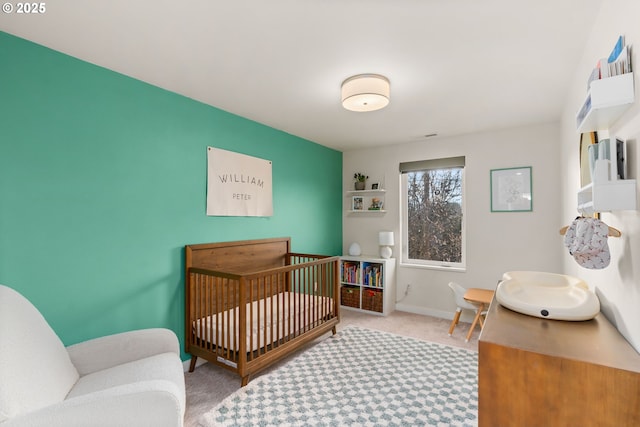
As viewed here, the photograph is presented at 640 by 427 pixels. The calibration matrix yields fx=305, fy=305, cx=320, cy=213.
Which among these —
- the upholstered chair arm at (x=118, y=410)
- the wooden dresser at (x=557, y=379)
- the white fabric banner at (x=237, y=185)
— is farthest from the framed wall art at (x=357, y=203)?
the upholstered chair arm at (x=118, y=410)

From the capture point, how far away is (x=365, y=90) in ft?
6.95

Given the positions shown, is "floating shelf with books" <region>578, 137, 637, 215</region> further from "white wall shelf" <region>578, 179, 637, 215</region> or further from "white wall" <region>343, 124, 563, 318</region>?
"white wall" <region>343, 124, 563, 318</region>

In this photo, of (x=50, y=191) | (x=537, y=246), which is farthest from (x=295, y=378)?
(x=537, y=246)

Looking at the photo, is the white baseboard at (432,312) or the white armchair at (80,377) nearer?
the white armchair at (80,377)

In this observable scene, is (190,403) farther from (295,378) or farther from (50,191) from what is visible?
(50,191)

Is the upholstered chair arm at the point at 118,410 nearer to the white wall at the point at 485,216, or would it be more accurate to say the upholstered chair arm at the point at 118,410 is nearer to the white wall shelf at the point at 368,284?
the white wall shelf at the point at 368,284

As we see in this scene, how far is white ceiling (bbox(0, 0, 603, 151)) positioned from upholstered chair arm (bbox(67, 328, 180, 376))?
175cm

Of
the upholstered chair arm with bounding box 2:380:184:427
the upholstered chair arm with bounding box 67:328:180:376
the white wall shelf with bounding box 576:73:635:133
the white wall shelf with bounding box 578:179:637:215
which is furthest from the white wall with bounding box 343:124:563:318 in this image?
the upholstered chair arm with bounding box 2:380:184:427

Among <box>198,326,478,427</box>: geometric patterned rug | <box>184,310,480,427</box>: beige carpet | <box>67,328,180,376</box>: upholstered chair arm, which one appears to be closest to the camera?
<box>67,328,180,376</box>: upholstered chair arm

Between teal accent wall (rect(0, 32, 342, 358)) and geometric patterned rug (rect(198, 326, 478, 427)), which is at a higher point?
teal accent wall (rect(0, 32, 342, 358))

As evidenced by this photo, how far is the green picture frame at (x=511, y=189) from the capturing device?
11.0ft

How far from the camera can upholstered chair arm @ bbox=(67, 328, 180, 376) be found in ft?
5.60

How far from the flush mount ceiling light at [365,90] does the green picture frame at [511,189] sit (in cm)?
208

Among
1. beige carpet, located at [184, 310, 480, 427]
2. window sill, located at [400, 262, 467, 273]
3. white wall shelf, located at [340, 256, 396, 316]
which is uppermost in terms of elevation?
window sill, located at [400, 262, 467, 273]
